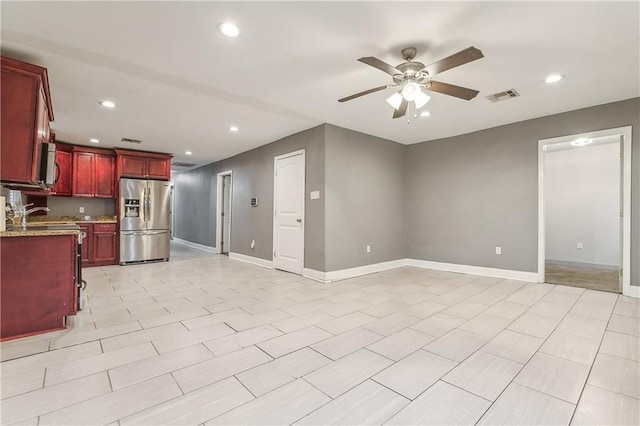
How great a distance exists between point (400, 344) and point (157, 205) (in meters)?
5.91

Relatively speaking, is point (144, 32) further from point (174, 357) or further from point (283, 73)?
point (174, 357)

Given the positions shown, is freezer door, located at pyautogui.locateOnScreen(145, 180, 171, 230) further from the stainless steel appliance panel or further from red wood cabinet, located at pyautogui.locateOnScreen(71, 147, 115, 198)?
red wood cabinet, located at pyautogui.locateOnScreen(71, 147, 115, 198)

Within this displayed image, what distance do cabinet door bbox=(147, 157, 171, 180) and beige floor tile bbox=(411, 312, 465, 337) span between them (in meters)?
6.23

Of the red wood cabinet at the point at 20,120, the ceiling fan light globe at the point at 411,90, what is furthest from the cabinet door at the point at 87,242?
the ceiling fan light globe at the point at 411,90

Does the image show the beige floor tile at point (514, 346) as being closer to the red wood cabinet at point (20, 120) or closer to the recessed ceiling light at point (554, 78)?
the recessed ceiling light at point (554, 78)

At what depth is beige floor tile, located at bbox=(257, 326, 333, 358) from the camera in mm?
2172

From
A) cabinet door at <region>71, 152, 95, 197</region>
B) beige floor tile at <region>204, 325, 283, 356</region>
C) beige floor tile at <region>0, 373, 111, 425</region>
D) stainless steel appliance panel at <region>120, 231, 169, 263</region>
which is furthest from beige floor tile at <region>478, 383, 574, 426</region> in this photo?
cabinet door at <region>71, 152, 95, 197</region>

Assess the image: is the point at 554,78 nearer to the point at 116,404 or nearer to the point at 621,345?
the point at 621,345

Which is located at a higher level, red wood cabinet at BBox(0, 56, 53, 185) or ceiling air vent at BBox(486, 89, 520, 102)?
ceiling air vent at BBox(486, 89, 520, 102)

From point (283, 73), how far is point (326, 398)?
285cm

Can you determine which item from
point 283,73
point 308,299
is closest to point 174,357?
point 308,299

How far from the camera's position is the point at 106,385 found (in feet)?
5.61

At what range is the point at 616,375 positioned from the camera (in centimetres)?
187

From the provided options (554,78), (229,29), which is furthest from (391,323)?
(554,78)
